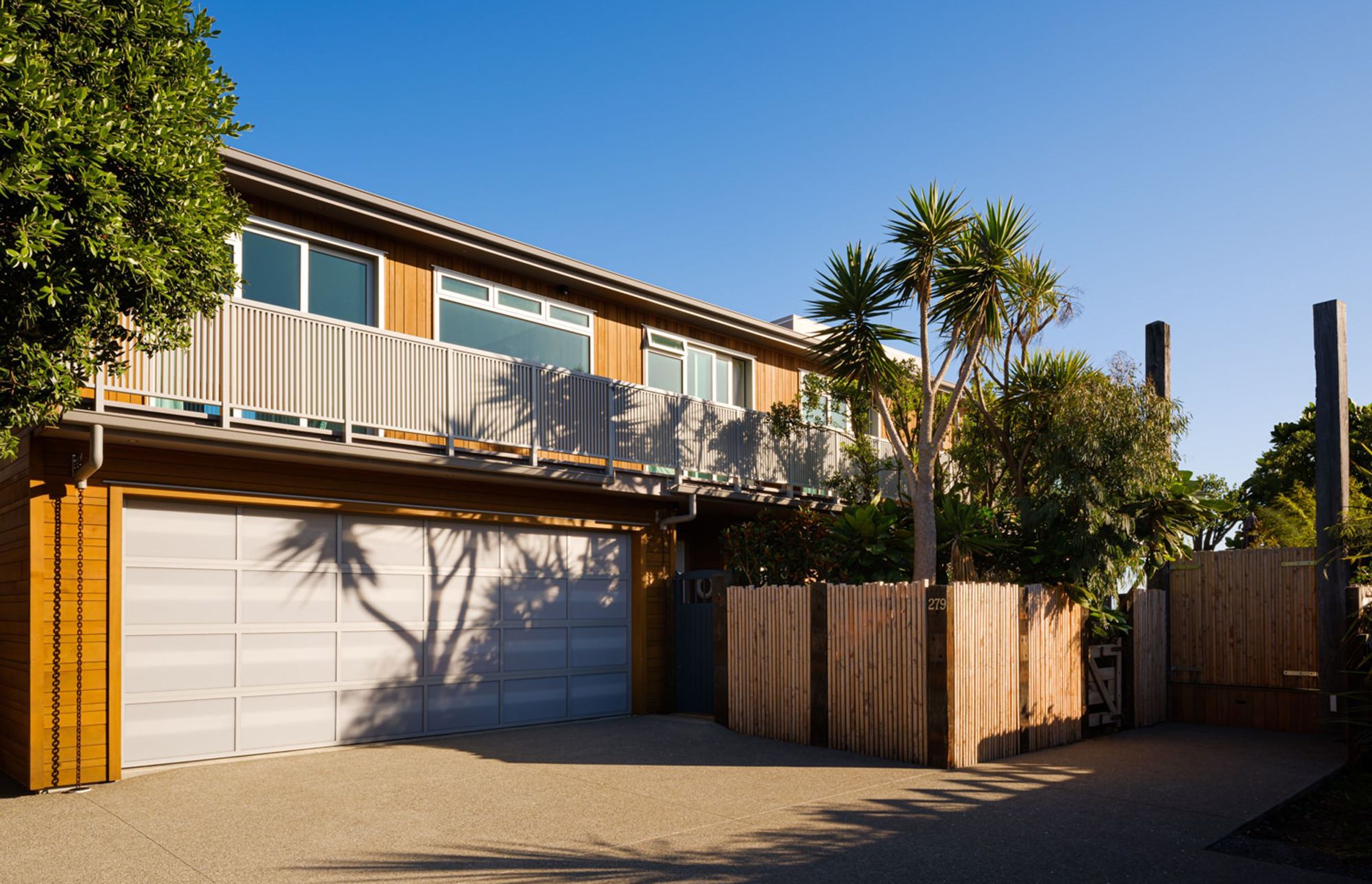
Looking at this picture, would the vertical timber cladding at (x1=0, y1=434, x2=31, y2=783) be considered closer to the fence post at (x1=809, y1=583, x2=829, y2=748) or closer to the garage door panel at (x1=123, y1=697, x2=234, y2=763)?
the garage door panel at (x1=123, y1=697, x2=234, y2=763)

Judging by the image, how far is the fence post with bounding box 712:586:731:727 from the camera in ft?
40.1

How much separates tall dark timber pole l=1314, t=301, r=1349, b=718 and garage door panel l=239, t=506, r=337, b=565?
10914 millimetres

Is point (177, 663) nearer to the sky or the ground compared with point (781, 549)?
nearer to the ground

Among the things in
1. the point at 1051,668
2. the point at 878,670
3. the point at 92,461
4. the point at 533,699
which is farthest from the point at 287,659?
the point at 1051,668

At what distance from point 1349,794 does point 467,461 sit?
9123 mm

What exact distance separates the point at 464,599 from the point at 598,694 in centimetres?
242

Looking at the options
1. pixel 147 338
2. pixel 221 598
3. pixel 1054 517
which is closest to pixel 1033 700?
pixel 1054 517

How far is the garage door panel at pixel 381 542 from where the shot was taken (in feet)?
37.4

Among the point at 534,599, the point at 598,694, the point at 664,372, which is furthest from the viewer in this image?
the point at 664,372

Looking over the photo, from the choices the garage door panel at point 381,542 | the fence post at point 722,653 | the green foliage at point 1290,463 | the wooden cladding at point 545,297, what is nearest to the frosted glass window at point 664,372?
the wooden cladding at point 545,297

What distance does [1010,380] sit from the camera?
15.0m

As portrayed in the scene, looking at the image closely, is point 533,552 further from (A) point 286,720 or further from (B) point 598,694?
(A) point 286,720

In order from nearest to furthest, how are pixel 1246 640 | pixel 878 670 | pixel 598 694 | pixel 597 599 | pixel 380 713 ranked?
pixel 878 670 → pixel 380 713 → pixel 1246 640 → pixel 598 694 → pixel 597 599

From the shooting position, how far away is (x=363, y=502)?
11.4 meters
